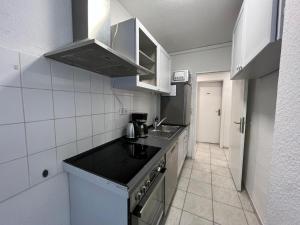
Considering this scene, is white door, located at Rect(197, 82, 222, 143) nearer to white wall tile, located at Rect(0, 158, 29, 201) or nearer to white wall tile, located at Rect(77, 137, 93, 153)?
white wall tile, located at Rect(77, 137, 93, 153)

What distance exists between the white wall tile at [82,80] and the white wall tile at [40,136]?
0.34 metres

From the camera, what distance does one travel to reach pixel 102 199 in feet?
2.81

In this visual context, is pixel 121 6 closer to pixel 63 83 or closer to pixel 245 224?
pixel 63 83

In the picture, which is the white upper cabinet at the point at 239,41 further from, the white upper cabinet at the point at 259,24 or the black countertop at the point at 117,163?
the black countertop at the point at 117,163

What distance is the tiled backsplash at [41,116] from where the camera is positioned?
2.38 feet

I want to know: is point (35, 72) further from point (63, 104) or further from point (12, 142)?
point (12, 142)

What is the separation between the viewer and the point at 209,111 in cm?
412

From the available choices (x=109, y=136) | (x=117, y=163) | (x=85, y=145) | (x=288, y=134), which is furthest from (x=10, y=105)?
(x=288, y=134)

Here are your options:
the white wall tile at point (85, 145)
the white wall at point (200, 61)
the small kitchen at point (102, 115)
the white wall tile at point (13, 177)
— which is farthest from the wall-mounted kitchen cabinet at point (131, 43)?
the white wall at point (200, 61)

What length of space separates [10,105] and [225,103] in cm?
413

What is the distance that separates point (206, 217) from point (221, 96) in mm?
3295

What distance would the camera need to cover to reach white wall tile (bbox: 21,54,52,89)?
30.9 inches

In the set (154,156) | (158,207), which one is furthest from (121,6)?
(158,207)

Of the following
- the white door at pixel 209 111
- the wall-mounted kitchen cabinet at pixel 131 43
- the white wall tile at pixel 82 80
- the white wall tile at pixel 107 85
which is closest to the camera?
the white wall tile at pixel 82 80
